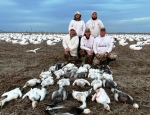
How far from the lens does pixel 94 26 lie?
9180 mm

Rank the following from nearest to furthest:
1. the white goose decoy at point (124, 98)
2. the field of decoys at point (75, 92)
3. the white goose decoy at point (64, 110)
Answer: the white goose decoy at point (64, 110) → the field of decoys at point (75, 92) → the white goose decoy at point (124, 98)

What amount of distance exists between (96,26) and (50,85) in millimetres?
3720

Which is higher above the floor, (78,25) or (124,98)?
(78,25)

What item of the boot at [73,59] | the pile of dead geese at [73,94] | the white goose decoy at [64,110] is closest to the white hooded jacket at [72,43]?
the boot at [73,59]

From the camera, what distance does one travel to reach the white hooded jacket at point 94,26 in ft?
30.0

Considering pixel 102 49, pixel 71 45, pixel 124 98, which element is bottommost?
pixel 124 98

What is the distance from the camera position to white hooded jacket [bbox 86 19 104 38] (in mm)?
9133

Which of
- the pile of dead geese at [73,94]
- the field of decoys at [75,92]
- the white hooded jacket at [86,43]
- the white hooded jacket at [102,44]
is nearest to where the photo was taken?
the pile of dead geese at [73,94]

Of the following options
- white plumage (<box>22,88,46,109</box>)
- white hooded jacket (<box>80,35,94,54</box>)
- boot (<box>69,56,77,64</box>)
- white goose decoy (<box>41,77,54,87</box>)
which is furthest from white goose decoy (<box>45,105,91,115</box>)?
boot (<box>69,56,77,64</box>)

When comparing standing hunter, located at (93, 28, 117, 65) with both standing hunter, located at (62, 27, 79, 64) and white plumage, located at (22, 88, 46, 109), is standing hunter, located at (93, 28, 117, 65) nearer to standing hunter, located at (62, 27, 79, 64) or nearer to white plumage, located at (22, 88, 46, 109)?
standing hunter, located at (62, 27, 79, 64)

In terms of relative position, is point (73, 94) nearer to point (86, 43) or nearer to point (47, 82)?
point (47, 82)

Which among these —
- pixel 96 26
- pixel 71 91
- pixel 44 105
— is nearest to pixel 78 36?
pixel 96 26

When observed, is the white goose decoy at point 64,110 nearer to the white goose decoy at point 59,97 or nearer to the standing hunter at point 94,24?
the white goose decoy at point 59,97

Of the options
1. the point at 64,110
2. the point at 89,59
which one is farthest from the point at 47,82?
the point at 89,59
